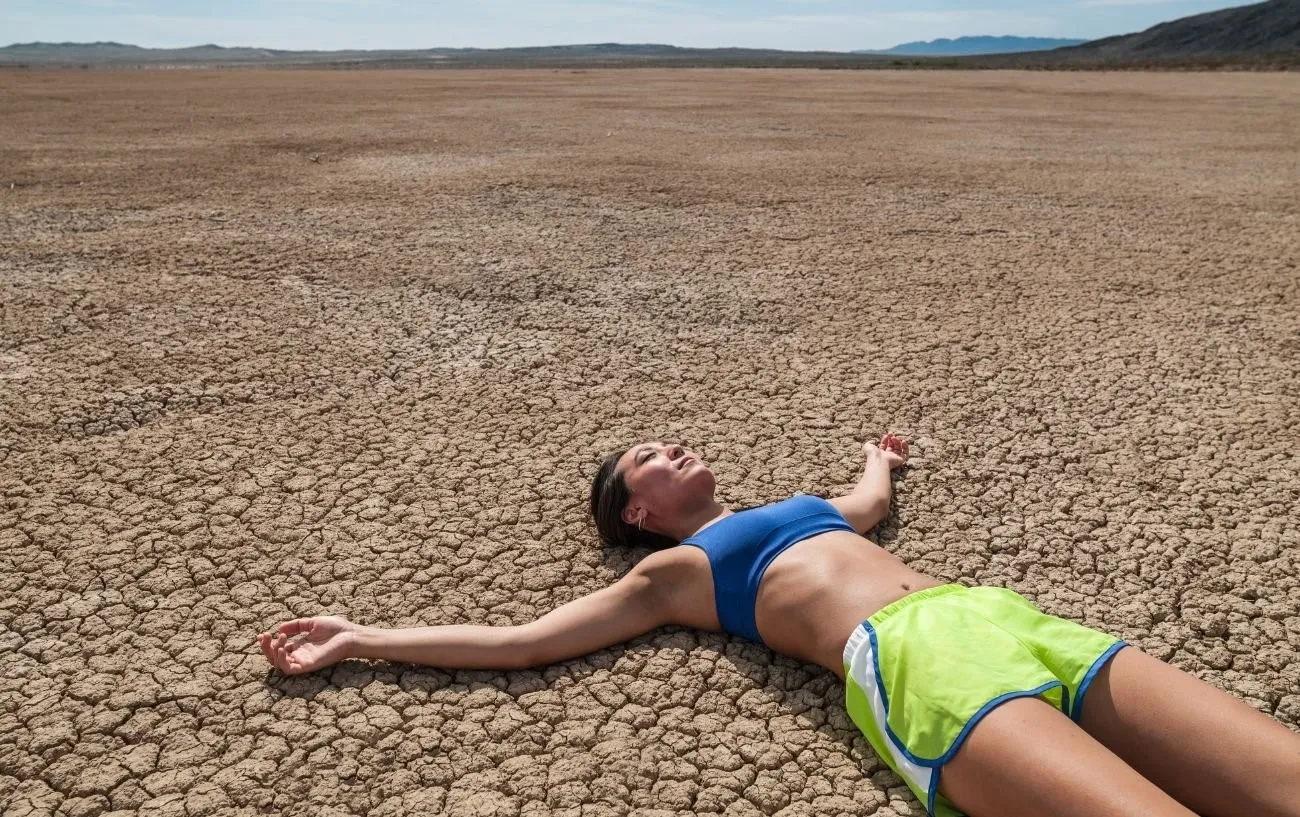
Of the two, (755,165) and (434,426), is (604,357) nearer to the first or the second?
(434,426)

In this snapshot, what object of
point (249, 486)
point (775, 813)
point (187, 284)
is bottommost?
point (775, 813)

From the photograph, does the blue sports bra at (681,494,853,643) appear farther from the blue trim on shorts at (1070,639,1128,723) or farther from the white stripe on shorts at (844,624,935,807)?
the blue trim on shorts at (1070,639,1128,723)

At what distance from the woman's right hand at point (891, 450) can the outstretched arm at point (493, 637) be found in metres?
1.25

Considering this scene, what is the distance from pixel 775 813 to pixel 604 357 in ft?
9.61

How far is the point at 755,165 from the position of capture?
10.3 metres

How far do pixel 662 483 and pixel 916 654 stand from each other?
1.03 meters

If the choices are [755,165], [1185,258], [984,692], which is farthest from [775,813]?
[755,165]

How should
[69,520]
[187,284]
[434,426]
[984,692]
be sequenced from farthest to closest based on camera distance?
[187,284] < [434,426] < [69,520] < [984,692]

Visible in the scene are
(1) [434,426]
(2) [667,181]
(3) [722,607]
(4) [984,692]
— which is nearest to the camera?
(4) [984,692]

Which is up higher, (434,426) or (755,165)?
(755,165)

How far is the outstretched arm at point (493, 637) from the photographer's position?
2518 millimetres

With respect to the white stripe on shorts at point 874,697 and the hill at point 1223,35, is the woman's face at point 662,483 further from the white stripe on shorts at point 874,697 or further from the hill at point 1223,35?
the hill at point 1223,35

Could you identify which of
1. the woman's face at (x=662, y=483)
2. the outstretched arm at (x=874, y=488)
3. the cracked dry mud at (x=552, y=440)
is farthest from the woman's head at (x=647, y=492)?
the outstretched arm at (x=874, y=488)

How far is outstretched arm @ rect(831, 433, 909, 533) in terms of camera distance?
3.15 metres
